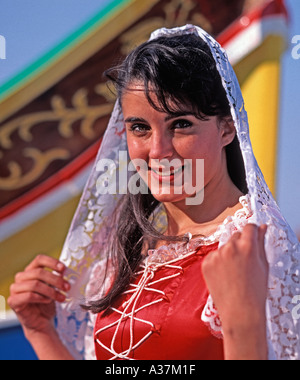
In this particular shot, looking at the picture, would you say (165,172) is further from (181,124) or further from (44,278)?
(44,278)

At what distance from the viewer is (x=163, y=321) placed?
2.97 feet

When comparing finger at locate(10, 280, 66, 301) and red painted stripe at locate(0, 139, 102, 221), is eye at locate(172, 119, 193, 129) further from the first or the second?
red painted stripe at locate(0, 139, 102, 221)

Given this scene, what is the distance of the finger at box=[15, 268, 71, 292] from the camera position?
1.12 m

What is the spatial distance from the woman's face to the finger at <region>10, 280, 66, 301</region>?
351mm

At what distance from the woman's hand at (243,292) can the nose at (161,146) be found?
0.79 ft

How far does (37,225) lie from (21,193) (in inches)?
4.9

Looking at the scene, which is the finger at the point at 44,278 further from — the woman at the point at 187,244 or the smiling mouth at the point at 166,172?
the smiling mouth at the point at 166,172

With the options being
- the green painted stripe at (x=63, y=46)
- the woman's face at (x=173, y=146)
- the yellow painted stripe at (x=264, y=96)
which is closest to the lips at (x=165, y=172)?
the woman's face at (x=173, y=146)

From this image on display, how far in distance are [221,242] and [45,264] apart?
17.0 inches

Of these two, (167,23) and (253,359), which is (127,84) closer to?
(253,359)

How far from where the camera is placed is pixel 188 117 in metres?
0.91

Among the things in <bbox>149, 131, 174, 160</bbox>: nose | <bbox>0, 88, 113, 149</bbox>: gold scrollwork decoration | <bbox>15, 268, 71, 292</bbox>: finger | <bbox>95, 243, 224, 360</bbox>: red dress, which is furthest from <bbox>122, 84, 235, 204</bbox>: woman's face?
<bbox>0, 88, 113, 149</bbox>: gold scrollwork decoration

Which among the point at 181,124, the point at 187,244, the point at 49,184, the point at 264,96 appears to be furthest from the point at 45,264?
the point at 264,96

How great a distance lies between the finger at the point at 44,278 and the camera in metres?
1.12
